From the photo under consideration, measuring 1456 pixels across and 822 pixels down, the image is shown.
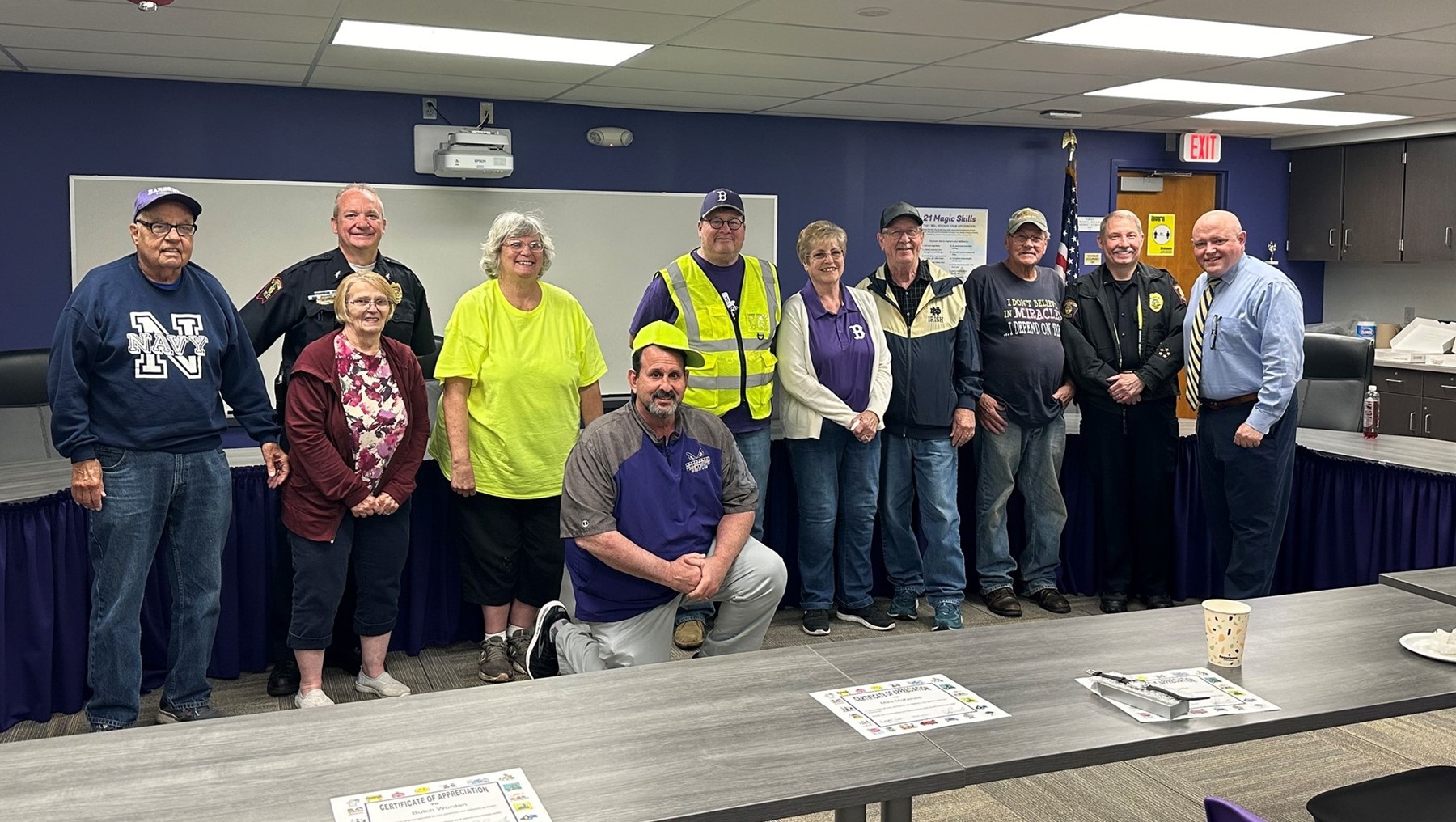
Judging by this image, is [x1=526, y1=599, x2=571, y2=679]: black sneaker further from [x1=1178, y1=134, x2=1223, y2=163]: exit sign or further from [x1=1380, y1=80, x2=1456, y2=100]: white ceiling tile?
[x1=1178, y1=134, x2=1223, y2=163]: exit sign

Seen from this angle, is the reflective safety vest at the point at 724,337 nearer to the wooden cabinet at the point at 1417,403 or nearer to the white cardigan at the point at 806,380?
the white cardigan at the point at 806,380

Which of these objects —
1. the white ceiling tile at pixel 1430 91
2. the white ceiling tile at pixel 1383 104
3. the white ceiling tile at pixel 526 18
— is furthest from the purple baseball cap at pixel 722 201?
the white ceiling tile at pixel 1383 104

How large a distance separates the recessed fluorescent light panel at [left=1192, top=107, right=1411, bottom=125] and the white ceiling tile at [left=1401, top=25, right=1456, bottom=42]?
89.3 inches

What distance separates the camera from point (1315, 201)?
891 cm

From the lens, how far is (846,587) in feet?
15.6

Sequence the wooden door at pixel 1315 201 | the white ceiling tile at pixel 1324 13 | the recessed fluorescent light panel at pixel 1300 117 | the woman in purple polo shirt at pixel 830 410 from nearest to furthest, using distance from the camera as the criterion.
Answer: the white ceiling tile at pixel 1324 13
the woman in purple polo shirt at pixel 830 410
the recessed fluorescent light panel at pixel 1300 117
the wooden door at pixel 1315 201

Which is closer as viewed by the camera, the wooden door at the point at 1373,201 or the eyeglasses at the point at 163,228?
the eyeglasses at the point at 163,228

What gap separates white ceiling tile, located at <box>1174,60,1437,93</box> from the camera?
5.63 m

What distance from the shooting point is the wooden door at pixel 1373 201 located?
831 cm

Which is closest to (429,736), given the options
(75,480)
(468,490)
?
(75,480)

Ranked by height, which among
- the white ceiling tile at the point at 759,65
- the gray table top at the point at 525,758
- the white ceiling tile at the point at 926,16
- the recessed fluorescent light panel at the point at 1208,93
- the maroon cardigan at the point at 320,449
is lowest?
the gray table top at the point at 525,758

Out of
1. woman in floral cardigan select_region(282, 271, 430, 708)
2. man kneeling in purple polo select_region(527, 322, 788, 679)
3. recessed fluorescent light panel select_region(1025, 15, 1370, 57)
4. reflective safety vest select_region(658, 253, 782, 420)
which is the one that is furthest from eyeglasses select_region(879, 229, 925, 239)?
woman in floral cardigan select_region(282, 271, 430, 708)

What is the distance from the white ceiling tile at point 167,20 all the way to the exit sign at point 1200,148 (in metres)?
6.14

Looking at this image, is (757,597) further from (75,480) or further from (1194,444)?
(1194,444)
